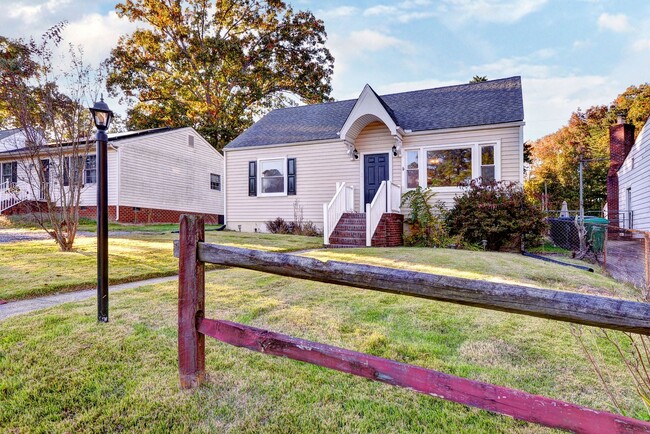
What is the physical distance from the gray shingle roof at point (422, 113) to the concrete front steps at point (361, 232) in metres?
3.54

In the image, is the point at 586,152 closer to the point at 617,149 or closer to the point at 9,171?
the point at 617,149

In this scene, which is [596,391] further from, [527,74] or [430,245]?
[527,74]

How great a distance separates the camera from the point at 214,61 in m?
24.9

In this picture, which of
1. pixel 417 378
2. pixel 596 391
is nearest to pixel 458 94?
pixel 596 391

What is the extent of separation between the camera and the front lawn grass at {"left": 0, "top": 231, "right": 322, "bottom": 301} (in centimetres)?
470

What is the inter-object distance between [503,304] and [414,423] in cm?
99

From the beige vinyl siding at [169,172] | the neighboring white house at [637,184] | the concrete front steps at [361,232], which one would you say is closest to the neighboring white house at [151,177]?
the beige vinyl siding at [169,172]

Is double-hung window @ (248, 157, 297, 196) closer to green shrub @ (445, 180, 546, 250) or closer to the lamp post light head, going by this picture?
green shrub @ (445, 180, 546, 250)

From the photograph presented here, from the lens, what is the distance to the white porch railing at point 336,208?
10141 mm

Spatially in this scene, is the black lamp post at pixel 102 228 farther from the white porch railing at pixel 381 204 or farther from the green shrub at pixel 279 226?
the green shrub at pixel 279 226

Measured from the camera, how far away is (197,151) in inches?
795

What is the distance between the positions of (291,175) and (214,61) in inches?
644

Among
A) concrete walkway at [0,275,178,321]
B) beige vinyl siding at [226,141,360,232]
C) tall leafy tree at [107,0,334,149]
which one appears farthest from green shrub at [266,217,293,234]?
tall leafy tree at [107,0,334,149]

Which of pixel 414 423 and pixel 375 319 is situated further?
pixel 375 319
